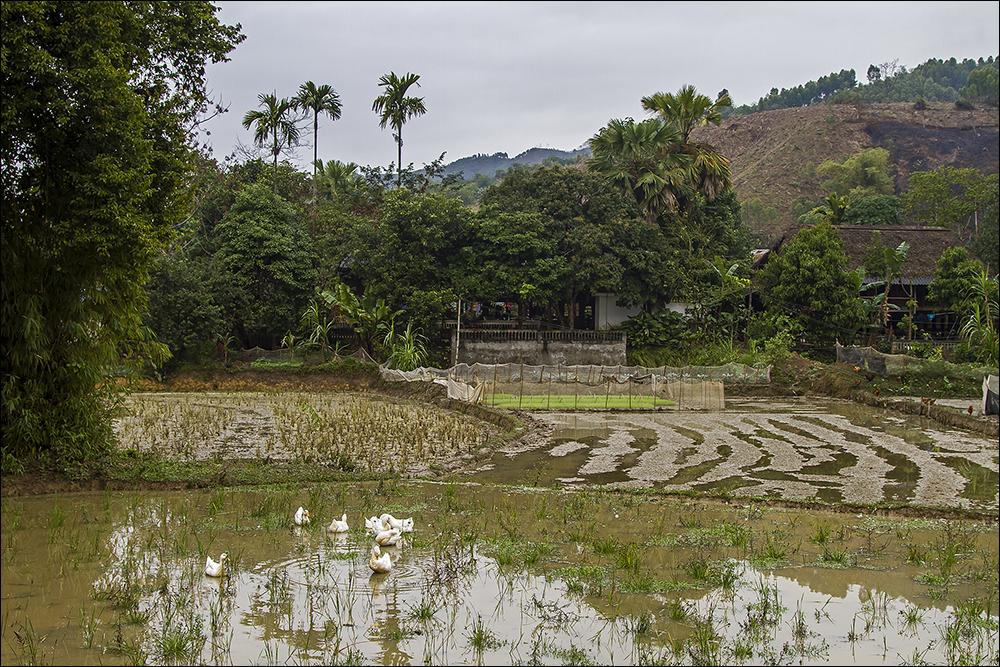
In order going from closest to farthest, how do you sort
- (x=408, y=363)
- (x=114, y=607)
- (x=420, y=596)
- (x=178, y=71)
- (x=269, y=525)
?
(x=114, y=607) < (x=420, y=596) < (x=269, y=525) < (x=178, y=71) < (x=408, y=363)

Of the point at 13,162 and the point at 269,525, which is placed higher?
the point at 13,162

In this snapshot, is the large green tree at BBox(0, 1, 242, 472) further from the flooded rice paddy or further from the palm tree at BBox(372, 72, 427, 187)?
→ the palm tree at BBox(372, 72, 427, 187)

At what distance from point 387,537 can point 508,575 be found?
1.31 m

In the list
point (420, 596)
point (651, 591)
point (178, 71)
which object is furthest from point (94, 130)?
point (651, 591)

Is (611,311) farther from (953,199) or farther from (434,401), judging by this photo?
(953,199)

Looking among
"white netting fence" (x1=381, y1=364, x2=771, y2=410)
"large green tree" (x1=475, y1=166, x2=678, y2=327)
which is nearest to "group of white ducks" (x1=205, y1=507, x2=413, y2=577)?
"white netting fence" (x1=381, y1=364, x2=771, y2=410)

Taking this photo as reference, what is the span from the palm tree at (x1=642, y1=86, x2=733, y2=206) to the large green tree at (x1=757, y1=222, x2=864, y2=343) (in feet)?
15.1

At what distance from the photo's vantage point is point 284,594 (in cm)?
642

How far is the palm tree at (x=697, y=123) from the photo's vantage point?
3303 centimetres

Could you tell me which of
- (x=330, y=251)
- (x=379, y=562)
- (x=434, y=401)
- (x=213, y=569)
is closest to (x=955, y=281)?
(x=434, y=401)

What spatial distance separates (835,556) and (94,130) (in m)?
9.67

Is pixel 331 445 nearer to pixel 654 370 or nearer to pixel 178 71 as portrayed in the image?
pixel 178 71

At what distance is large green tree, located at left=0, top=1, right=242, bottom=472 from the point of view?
31.4 feet

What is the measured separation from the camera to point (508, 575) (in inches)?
281
